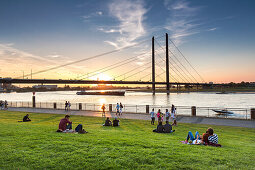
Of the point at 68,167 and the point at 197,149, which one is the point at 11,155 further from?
the point at 197,149

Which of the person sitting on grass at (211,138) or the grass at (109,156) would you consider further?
the person sitting on grass at (211,138)

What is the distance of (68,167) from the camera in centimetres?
491

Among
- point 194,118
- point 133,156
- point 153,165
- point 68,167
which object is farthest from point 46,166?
point 194,118

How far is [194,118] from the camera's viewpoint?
59.0 ft

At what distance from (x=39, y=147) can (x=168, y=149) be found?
4.25 metres

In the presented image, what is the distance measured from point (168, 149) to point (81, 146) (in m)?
2.90

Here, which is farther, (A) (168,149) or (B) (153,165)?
(A) (168,149)

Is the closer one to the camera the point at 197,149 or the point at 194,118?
the point at 197,149

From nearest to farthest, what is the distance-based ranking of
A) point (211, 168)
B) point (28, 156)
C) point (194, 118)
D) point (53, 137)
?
point (211, 168) → point (28, 156) → point (53, 137) → point (194, 118)

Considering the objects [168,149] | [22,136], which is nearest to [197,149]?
[168,149]

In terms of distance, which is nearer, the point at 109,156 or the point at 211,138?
the point at 109,156

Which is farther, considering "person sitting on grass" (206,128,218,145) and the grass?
"person sitting on grass" (206,128,218,145)

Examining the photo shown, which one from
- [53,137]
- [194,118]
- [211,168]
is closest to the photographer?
[211,168]

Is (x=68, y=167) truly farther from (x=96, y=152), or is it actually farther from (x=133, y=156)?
(x=133, y=156)
